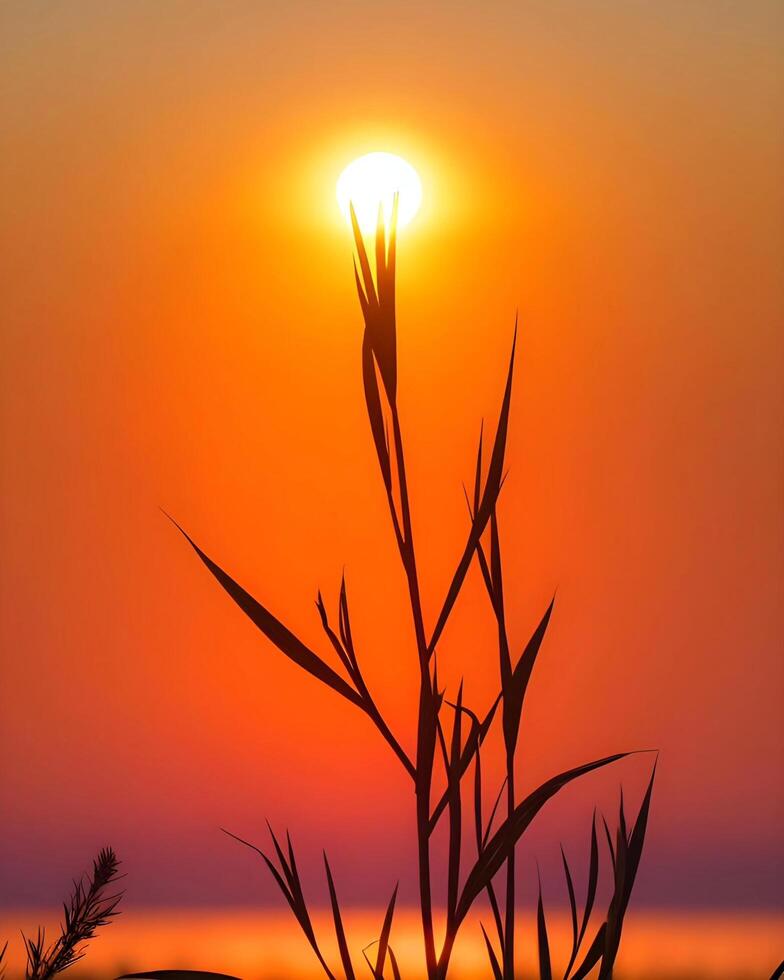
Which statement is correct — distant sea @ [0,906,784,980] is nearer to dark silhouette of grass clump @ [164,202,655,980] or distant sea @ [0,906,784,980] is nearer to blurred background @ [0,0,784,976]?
blurred background @ [0,0,784,976]

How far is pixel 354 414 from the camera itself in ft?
4.62

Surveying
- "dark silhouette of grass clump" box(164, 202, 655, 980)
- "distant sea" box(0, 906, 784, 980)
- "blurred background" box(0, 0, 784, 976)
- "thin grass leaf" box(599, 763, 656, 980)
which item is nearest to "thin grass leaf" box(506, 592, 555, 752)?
"dark silhouette of grass clump" box(164, 202, 655, 980)

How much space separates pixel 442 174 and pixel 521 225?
162 millimetres

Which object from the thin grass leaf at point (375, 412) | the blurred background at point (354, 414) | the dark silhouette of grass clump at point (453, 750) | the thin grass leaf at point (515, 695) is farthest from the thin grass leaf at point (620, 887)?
the thin grass leaf at point (375, 412)

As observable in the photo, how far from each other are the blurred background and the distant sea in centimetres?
1

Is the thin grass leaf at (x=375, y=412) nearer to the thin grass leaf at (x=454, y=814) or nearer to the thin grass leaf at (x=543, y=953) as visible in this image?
the thin grass leaf at (x=454, y=814)

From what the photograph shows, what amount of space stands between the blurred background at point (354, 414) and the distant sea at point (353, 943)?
1 centimetres

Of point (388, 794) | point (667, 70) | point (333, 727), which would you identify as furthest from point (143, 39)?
point (388, 794)

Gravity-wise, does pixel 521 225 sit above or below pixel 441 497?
above

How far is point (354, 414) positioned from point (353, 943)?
0.85 m

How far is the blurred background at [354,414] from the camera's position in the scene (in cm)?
130

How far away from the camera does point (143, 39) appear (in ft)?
4.77

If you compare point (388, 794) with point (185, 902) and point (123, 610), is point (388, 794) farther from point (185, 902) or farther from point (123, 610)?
→ point (123, 610)

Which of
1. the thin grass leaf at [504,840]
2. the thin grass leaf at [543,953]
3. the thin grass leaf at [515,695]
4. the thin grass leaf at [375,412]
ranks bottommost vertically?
the thin grass leaf at [543,953]
